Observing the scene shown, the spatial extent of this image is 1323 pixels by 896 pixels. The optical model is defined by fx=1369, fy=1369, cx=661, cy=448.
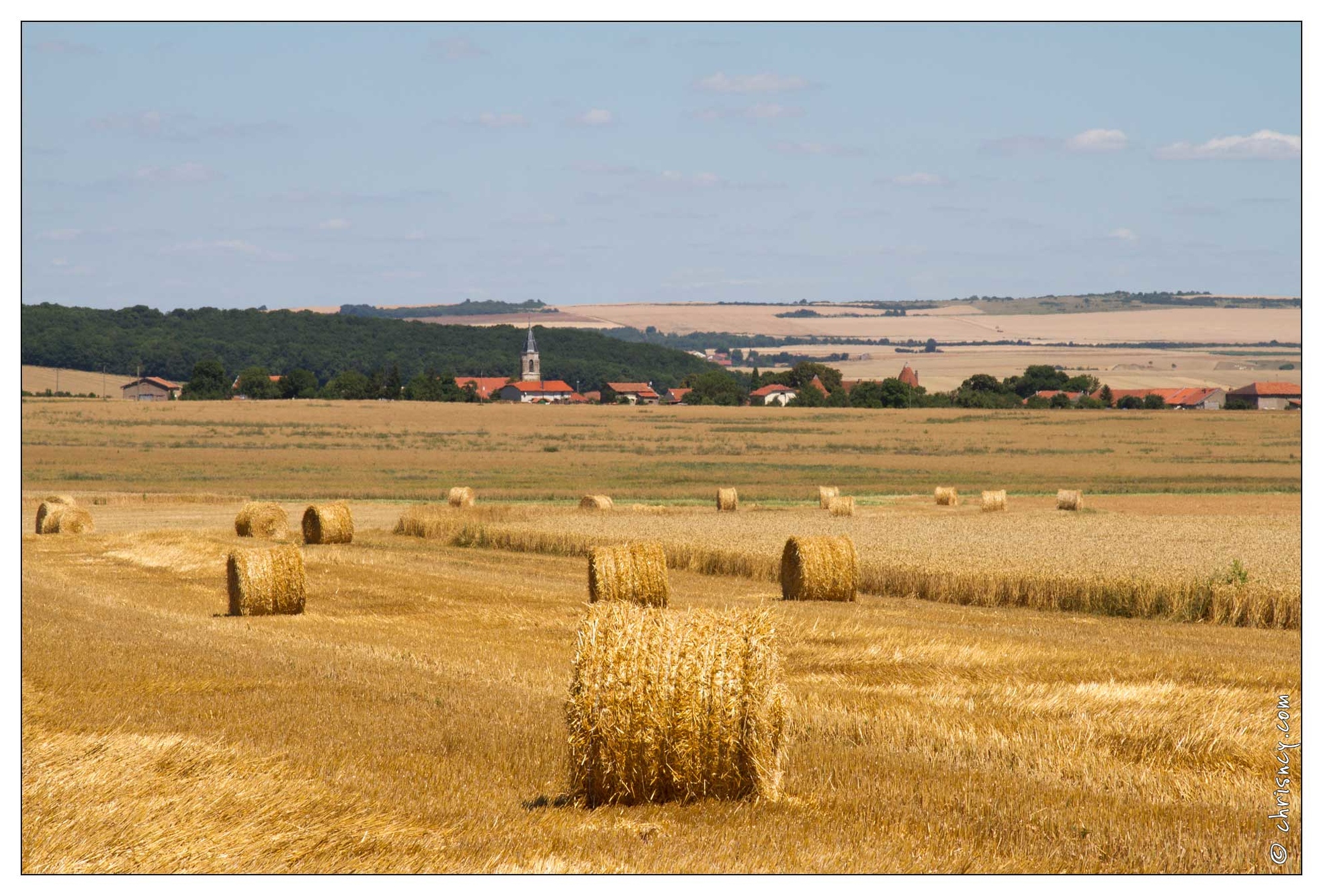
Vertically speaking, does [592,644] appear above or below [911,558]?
above

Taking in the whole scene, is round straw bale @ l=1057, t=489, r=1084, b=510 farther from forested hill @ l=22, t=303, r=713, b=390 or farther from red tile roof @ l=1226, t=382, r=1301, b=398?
red tile roof @ l=1226, t=382, r=1301, b=398

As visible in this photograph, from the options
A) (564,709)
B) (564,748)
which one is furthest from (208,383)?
(564,748)

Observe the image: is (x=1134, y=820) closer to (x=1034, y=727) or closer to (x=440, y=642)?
(x=1034, y=727)

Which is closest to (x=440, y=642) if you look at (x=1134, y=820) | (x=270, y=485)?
(x=1134, y=820)

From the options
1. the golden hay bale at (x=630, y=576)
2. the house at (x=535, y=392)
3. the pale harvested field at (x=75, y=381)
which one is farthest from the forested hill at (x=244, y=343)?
the golden hay bale at (x=630, y=576)

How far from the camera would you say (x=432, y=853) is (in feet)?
24.4

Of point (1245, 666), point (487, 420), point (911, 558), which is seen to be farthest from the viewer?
point (487, 420)

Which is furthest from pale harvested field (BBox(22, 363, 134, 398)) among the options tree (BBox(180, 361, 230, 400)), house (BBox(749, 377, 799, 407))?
house (BBox(749, 377, 799, 407))

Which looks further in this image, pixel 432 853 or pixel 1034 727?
pixel 1034 727

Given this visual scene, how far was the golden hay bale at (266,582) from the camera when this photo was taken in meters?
19.0

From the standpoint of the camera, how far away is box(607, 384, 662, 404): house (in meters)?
167

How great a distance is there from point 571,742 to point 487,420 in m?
96.2

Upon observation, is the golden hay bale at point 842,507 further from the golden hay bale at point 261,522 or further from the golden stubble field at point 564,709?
the golden hay bale at point 261,522

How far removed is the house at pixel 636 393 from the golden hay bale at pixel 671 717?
505ft
